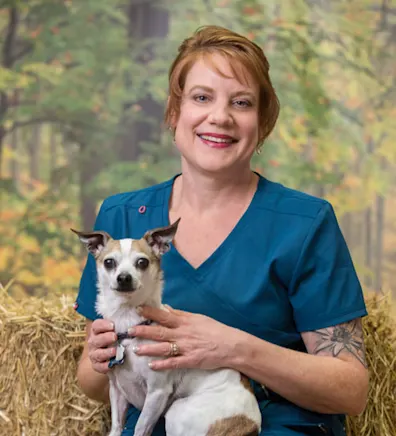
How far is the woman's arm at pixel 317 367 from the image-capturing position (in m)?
1.77

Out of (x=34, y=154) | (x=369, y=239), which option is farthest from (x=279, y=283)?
(x=34, y=154)

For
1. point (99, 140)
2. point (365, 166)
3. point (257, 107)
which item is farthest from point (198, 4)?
point (257, 107)

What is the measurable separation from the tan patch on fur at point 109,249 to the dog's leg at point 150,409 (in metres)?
0.35

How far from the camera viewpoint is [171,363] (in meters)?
1.69

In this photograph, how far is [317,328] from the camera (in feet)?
6.21

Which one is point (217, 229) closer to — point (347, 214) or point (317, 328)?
point (317, 328)

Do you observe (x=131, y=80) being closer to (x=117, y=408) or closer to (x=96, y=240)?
(x=96, y=240)

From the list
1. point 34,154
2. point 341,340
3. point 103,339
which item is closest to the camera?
point 103,339

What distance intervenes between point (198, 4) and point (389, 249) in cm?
200

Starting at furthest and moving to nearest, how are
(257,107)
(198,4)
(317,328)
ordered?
(198,4), (257,107), (317,328)

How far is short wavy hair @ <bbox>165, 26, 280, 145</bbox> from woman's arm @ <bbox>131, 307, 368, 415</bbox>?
2.16ft

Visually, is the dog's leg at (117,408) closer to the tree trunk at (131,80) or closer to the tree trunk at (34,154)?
the tree trunk at (131,80)

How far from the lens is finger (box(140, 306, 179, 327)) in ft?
5.59

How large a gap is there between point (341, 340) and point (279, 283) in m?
0.22
